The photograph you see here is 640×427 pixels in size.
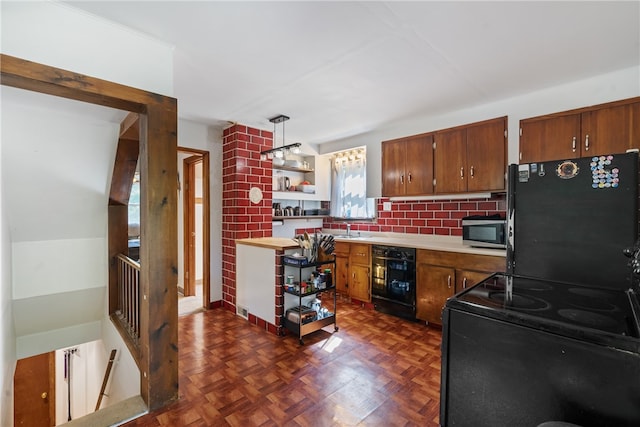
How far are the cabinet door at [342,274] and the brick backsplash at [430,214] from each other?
72 cm

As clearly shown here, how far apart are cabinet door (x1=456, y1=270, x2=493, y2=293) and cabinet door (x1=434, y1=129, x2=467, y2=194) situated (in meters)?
0.91

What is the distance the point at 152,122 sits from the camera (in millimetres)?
1848

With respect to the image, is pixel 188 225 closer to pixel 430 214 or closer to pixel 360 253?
pixel 360 253

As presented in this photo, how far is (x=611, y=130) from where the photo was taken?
7.68 feet

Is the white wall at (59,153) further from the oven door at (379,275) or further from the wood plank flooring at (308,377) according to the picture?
the oven door at (379,275)

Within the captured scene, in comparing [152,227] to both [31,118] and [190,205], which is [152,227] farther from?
[190,205]

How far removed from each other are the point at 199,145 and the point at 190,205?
1.31 meters

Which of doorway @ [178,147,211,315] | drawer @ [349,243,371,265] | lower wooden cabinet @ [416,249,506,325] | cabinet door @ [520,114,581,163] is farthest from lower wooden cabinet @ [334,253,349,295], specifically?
cabinet door @ [520,114,581,163]

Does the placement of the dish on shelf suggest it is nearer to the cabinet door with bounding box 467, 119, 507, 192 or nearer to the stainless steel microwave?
the cabinet door with bounding box 467, 119, 507, 192

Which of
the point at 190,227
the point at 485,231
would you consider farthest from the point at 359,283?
the point at 190,227

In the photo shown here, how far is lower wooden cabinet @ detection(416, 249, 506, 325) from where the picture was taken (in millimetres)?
2773

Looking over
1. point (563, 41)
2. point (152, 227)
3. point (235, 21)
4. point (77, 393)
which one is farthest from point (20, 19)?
point (77, 393)

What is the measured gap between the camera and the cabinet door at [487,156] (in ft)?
9.55

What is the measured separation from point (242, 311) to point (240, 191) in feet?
4.89
